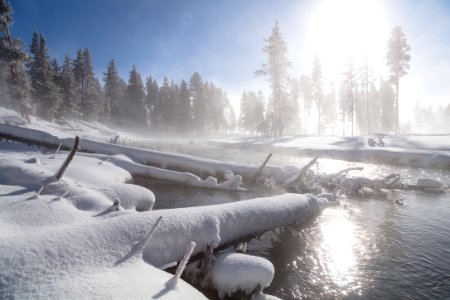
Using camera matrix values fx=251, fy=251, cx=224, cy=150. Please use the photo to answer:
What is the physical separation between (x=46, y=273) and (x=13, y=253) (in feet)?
2.26

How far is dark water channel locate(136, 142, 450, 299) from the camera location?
235 inches

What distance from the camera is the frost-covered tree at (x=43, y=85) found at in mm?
40219

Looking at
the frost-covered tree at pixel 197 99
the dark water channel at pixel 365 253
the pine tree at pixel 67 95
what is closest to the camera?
the dark water channel at pixel 365 253

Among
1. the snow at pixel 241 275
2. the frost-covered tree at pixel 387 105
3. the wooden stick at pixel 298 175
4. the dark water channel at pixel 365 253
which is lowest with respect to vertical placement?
the dark water channel at pixel 365 253

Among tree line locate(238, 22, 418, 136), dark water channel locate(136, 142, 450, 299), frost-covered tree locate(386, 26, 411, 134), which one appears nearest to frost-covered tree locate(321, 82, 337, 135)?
tree line locate(238, 22, 418, 136)

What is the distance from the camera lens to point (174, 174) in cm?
1488

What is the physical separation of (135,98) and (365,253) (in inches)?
2593

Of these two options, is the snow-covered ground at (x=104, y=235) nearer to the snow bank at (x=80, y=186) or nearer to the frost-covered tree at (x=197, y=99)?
the snow bank at (x=80, y=186)

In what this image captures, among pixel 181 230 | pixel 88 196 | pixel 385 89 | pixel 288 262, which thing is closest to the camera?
pixel 181 230

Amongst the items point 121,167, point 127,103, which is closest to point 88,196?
point 121,167

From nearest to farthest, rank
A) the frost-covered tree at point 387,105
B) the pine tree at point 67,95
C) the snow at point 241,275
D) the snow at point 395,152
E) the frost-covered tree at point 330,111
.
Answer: the snow at point 241,275
the snow at point 395,152
the pine tree at point 67,95
the frost-covered tree at point 387,105
the frost-covered tree at point 330,111

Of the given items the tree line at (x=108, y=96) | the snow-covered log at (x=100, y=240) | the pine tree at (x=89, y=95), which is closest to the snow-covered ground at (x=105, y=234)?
the snow-covered log at (x=100, y=240)

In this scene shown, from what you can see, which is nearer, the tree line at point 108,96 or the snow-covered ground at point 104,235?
the snow-covered ground at point 104,235

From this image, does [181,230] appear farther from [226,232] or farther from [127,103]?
[127,103]
